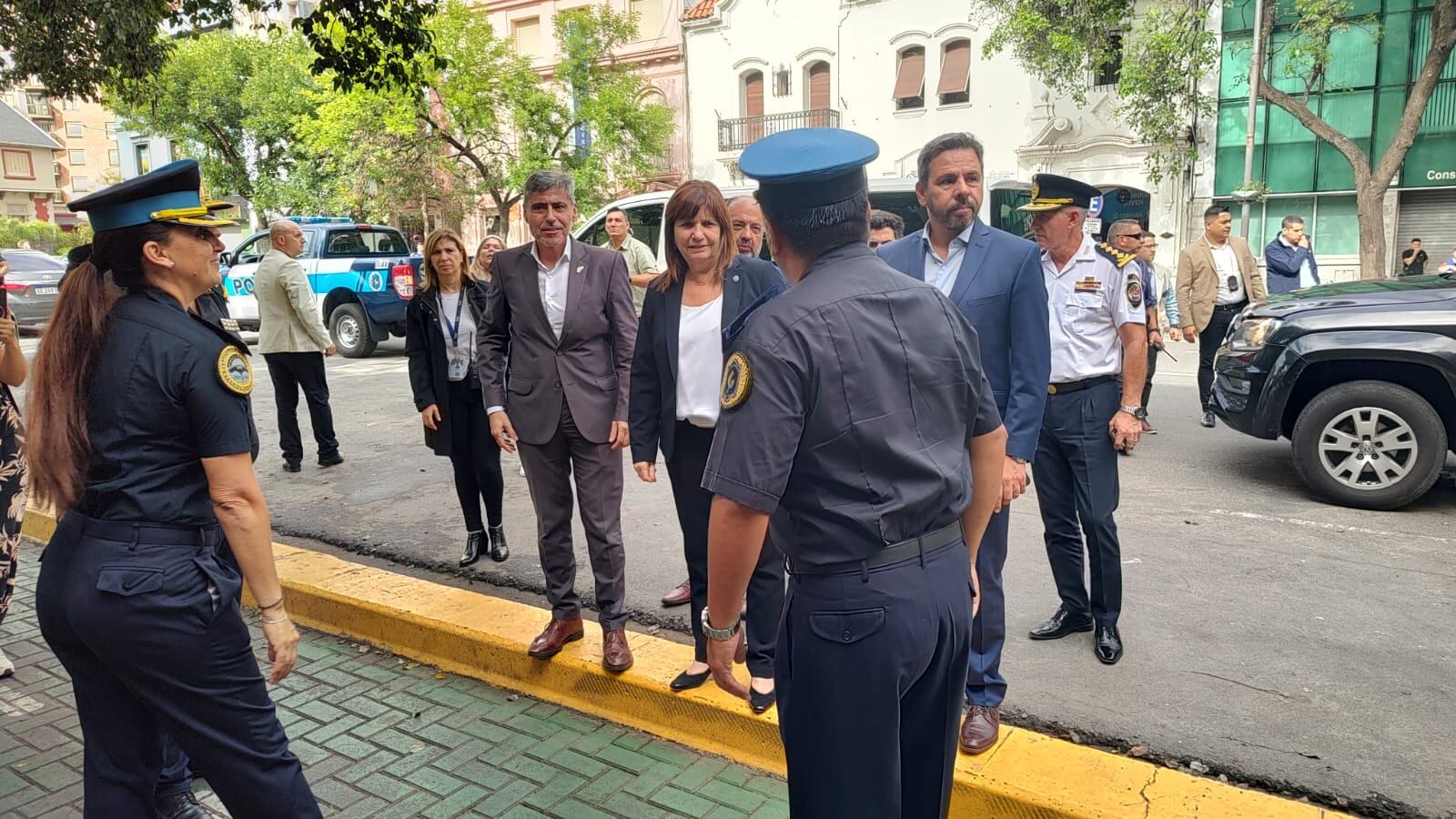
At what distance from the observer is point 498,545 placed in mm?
5426

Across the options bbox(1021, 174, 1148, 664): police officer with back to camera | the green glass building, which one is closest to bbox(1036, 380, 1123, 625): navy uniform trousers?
bbox(1021, 174, 1148, 664): police officer with back to camera

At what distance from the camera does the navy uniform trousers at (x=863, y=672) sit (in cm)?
186

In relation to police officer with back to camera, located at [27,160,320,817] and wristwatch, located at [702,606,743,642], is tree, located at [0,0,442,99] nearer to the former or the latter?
police officer with back to camera, located at [27,160,320,817]

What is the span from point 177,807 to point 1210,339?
8.59m

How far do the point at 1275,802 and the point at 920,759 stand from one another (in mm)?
1376

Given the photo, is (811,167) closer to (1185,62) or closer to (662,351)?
(662,351)

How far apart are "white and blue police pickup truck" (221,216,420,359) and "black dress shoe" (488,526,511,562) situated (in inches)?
400

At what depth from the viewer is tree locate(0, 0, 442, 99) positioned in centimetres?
633

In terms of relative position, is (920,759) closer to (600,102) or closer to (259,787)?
(259,787)

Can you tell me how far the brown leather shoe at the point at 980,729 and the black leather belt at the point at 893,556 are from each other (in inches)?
54.5

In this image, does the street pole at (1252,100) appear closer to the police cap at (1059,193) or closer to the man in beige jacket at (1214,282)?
the man in beige jacket at (1214,282)

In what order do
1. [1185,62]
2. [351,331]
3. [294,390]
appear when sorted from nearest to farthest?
[294,390] < [351,331] < [1185,62]

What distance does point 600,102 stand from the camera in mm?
22641

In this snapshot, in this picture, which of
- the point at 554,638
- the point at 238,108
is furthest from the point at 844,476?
the point at 238,108
